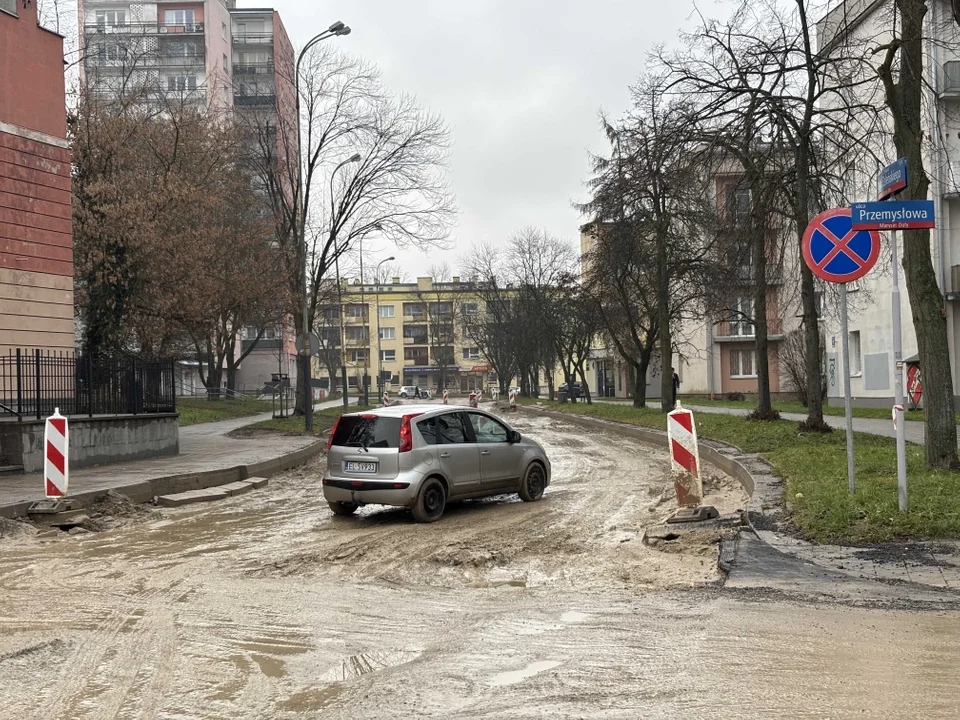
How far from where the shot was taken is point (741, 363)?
59.6 metres

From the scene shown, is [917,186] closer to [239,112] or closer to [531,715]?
[531,715]

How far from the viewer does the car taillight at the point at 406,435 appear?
11.6 m

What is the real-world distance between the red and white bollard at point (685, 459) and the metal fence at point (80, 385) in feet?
39.4

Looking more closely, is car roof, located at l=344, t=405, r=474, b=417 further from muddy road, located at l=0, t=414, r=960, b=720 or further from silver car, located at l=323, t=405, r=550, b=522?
muddy road, located at l=0, t=414, r=960, b=720

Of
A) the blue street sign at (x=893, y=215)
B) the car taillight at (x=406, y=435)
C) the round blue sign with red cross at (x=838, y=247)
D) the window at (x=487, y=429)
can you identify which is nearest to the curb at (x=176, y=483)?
the car taillight at (x=406, y=435)

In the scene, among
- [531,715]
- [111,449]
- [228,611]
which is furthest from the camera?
[111,449]

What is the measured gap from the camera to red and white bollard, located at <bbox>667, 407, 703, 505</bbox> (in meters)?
10.5

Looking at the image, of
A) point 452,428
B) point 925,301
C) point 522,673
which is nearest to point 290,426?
point 452,428

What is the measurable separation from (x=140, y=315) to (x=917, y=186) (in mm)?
21319

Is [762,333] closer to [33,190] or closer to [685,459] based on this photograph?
[685,459]

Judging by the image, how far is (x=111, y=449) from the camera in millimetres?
18984

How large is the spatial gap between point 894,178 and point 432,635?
659cm

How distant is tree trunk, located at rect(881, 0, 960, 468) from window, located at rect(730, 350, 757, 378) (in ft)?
161

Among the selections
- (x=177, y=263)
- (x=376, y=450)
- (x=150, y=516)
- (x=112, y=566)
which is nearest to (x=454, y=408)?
(x=376, y=450)
